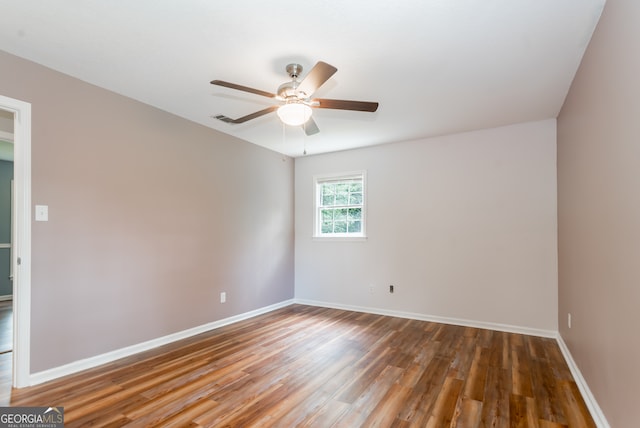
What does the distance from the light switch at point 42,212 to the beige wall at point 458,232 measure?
358cm

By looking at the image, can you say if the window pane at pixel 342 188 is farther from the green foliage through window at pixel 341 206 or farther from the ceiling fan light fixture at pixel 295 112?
the ceiling fan light fixture at pixel 295 112

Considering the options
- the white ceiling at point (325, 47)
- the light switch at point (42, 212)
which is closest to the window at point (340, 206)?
the white ceiling at point (325, 47)

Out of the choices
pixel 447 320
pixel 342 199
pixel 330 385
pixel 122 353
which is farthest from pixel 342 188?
pixel 122 353

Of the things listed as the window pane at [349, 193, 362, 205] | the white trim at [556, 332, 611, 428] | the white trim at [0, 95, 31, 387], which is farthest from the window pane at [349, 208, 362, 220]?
the white trim at [0, 95, 31, 387]

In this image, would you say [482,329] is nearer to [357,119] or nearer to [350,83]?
[357,119]

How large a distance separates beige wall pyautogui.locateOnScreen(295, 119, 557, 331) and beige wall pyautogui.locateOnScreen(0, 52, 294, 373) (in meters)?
1.65

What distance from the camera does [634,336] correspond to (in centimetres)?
152

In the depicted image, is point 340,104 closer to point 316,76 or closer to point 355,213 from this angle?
point 316,76

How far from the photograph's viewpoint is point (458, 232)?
423 cm

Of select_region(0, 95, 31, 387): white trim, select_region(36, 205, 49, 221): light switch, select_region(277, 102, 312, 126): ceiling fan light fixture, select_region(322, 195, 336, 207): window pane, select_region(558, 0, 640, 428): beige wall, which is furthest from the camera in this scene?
select_region(322, 195, 336, 207): window pane

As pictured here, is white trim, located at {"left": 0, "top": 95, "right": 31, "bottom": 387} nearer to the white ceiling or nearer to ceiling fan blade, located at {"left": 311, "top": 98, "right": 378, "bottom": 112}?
the white ceiling

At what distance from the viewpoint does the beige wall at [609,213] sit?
59.9 inches

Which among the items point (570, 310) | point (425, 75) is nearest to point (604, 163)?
point (425, 75)

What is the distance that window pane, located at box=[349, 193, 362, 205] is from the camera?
5074 mm
